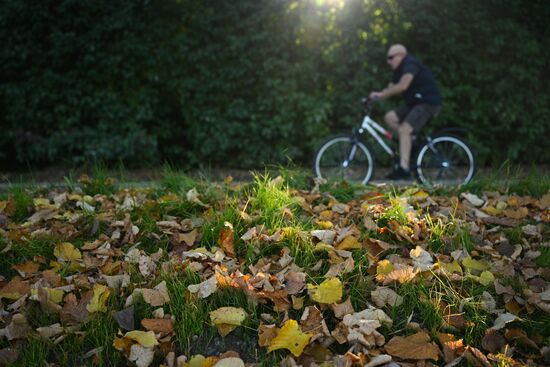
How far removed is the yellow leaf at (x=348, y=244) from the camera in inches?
98.1

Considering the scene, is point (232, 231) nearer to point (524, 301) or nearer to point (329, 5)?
point (524, 301)

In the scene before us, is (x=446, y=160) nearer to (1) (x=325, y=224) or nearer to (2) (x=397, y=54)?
(2) (x=397, y=54)

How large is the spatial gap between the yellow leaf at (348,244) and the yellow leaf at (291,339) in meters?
0.68

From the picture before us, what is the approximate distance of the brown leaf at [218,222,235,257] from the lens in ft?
8.12

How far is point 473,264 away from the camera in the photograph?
94.1 inches

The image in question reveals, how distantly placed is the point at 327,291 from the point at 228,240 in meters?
0.63

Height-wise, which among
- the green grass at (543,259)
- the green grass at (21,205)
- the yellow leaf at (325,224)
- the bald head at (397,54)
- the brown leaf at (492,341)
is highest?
the bald head at (397,54)

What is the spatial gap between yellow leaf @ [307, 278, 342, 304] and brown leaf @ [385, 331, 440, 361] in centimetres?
28

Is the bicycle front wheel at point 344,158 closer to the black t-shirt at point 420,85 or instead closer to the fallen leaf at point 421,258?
the black t-shirt at point 420,85

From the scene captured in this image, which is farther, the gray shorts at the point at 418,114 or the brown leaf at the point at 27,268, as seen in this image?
the gray shorts at the point at 418,114

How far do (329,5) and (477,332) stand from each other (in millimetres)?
5599

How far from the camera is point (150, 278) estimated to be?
2268mm

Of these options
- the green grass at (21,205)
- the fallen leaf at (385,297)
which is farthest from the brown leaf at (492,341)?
the green grass at (21,205)

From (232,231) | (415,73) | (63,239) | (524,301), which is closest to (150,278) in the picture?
(232,231)
